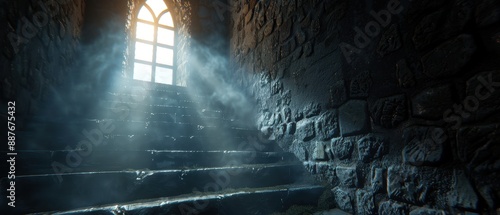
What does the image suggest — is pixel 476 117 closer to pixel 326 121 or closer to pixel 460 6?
pixel 460 6

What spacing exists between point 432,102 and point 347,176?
0.80m

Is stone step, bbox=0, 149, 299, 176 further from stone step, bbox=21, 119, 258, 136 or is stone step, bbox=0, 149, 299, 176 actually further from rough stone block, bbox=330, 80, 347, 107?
rough stone block, bbox=330, 80, 347, 107

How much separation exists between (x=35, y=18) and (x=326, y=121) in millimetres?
2728

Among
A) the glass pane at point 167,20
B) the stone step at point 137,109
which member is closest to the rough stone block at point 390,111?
the stone step at point 137,109

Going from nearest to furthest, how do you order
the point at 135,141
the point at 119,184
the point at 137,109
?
the point at 119,184, the point at 135,141, the point at 137,109

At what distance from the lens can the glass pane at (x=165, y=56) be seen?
671 cm

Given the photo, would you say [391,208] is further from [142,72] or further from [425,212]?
[142,72]

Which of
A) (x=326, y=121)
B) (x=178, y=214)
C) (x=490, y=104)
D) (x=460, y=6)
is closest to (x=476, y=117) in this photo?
(x=490, y=104)

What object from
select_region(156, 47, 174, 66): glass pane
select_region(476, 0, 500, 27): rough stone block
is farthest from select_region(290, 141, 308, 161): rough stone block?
select_region(156, 47, 174, 66): glass pane

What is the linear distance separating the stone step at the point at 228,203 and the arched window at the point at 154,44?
18.3 feet

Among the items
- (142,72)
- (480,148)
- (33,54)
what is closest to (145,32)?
(142,72)

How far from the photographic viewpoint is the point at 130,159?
1.96 meters

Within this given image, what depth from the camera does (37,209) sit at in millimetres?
1396

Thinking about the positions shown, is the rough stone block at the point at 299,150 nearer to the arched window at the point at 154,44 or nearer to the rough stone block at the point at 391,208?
the rough stone block at the point at 391,208
